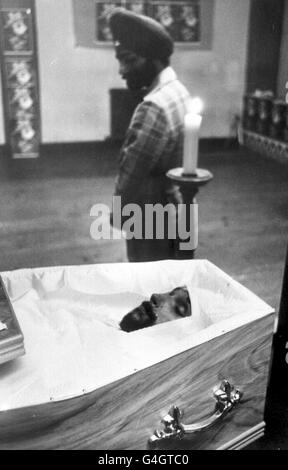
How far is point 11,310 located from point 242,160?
353 centimetres

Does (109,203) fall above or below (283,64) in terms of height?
below

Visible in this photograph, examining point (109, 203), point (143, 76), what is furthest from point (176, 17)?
point (143, 76)

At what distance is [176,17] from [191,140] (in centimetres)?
355

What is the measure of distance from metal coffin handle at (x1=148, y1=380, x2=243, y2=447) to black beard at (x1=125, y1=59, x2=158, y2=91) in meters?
0.81

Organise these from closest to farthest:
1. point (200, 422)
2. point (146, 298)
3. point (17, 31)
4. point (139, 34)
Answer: point (200, 422) → point (146, 298) → point (139, 34) → point (17, 31)

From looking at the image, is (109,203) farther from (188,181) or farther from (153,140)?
(188,181)

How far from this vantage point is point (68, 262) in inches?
80.5

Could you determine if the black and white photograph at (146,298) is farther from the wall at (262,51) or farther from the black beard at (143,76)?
the wall at (262,51)

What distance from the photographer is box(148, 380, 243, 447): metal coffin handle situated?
2.34ft

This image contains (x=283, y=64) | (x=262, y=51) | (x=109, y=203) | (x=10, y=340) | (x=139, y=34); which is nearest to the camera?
(x=10, y=340)

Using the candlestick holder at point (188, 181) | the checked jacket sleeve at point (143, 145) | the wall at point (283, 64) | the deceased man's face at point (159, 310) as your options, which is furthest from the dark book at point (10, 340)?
the wall at point (283, 64)

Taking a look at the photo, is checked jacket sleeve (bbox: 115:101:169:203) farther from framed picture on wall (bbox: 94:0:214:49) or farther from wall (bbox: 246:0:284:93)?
wall (bbox: 246:0:284:93)

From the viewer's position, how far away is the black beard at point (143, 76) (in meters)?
1.24

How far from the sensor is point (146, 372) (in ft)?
2.16
